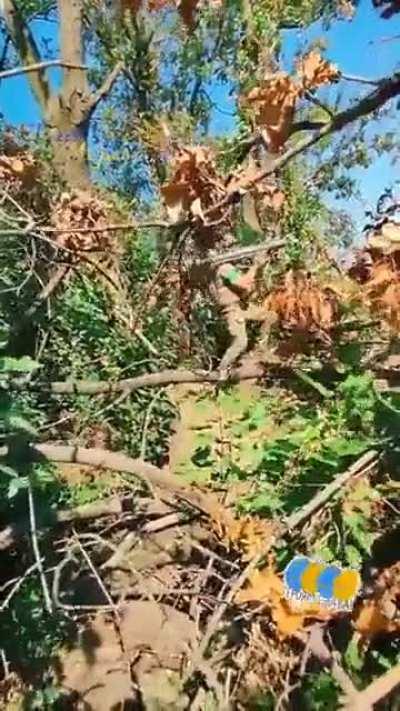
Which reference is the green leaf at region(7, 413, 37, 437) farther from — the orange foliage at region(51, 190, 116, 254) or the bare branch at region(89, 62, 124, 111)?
the bare branch at region(89, 62, 124, 111)

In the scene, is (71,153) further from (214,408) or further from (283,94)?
(283,94)

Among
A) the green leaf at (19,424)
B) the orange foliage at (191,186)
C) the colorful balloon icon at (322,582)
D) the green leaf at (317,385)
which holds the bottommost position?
the colorful balloon icon at (322,582)

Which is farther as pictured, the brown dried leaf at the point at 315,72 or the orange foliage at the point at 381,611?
the orange foliage at the point at 381,611

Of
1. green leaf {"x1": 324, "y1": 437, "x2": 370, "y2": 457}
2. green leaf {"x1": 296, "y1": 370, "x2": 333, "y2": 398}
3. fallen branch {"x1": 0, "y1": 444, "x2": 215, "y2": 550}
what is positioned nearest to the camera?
green leaf {"x1": 324, "y1": 437, "x2": 370, "y2": 457}

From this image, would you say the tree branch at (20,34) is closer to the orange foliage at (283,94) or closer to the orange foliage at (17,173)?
the orange foliage at (17,173)

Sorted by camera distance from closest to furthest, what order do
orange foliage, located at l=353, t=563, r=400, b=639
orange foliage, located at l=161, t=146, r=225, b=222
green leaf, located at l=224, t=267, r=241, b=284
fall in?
orange foliage, located at l=353, t=563, r=400, b=639 < orange foliage, located at l=161, t=146, r=225, b=222 < green leaf, located at l=224, t=267, r=241, b=284

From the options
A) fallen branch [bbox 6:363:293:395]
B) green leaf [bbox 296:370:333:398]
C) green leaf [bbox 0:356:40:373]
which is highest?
green leaf [bbox 0:356:40:373]

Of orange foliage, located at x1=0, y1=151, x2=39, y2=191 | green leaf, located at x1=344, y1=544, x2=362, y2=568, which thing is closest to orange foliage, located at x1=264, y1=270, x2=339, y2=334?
green leaf, located at x1=344, y1=544, x2=362, y2=568

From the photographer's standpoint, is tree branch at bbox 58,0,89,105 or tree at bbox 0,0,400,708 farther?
tree branch at bbox 58,0,89,105

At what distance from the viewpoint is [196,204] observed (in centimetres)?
330

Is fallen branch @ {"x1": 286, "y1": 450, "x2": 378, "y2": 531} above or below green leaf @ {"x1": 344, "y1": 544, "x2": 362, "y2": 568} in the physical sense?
above

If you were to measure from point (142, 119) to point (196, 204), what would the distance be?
35.6ft

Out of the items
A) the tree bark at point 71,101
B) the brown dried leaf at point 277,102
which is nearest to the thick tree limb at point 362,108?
the brown dried leaf at point 277,102

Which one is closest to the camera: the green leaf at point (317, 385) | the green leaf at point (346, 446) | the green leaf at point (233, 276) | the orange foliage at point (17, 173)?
the green leaf at point (346, 446)
